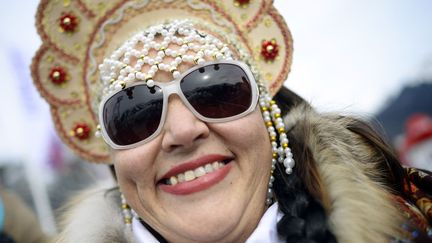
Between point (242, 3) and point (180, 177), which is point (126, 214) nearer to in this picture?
point (180, 177)

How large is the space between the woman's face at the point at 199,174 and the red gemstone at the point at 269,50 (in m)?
0.50

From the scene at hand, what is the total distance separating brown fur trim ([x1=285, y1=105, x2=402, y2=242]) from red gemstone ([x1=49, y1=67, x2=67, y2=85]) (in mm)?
1060

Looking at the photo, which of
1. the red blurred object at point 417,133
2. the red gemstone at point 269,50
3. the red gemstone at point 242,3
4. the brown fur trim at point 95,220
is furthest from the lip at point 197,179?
the red blurred object at point 417,133

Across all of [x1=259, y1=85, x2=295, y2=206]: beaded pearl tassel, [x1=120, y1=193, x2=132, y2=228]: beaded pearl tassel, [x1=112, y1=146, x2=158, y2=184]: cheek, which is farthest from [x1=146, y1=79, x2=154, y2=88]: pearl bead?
[x1=120, y1=193, x2=132, y2=228]: beaded pearl tassel

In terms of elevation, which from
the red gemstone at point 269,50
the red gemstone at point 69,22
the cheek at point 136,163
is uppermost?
the red gemstone at point 69,22

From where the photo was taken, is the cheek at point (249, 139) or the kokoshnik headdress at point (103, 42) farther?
the kokoshnik headdress at point (103, 42)

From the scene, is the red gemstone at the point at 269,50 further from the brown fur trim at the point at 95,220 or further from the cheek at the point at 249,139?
the brown fur trim at the point at 95,220

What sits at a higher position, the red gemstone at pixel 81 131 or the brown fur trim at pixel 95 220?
the red gemstone at pixel 81 131

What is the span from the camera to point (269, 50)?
6.19 feet

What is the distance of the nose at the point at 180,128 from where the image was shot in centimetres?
135

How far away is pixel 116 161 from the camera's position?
1502 millimetres

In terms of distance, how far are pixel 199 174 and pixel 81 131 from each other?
0.80 meters

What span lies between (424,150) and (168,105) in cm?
647

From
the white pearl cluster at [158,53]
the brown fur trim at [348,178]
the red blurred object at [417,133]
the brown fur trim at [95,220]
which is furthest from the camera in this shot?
the red blurred object at [417,133]
